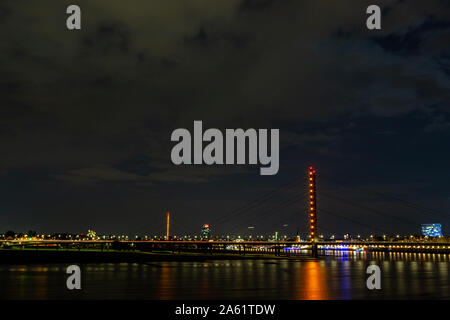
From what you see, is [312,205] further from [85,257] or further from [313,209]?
[85,257]

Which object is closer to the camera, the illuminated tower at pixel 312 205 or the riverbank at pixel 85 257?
the riverbank at pixel 85 257

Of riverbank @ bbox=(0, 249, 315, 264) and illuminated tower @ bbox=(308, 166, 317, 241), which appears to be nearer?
riverbank @ bbox=(0, 249, 315, 264)

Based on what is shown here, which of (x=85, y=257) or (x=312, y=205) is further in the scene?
(x=312, y=205)

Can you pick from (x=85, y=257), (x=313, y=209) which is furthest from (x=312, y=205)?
(x=85, y=257)

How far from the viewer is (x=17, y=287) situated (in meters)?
18.8

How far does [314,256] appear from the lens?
65750 millimetres
